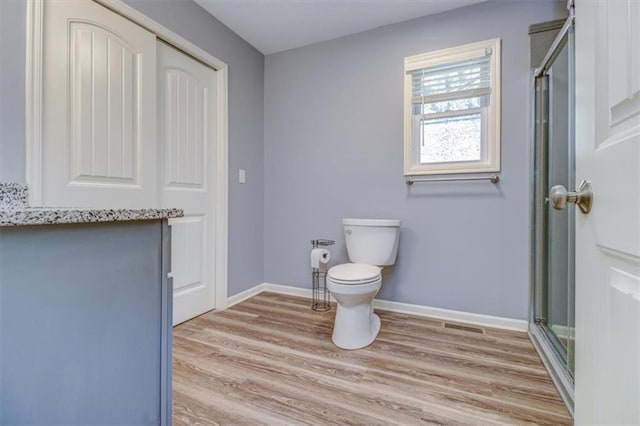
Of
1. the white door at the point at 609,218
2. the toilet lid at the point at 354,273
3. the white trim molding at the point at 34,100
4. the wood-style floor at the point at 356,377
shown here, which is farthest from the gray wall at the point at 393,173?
the white trim molding at the point at 34,100

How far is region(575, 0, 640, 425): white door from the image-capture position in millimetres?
422

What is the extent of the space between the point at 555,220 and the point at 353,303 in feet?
4.01

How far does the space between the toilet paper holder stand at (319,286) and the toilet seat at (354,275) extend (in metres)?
0.58

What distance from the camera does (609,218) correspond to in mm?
480

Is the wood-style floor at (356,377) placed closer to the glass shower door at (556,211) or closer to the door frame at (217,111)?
the glass shower door at (556,211)

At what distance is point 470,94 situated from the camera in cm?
201

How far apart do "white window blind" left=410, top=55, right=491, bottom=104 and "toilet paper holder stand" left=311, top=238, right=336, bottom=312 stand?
1302 millimetres

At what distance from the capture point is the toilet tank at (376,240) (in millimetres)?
2002

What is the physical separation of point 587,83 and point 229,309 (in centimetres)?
231

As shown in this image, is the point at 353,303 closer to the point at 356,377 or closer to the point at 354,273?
the point at 354,273

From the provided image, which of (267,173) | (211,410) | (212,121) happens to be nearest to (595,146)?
(211,410)

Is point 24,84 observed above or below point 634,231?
above

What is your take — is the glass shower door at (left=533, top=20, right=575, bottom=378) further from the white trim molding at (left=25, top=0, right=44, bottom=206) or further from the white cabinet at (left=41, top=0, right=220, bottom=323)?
the white trim molding at (left=25, top=0, right=44, bottom=206)

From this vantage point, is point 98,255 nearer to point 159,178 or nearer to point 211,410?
point 211,410
